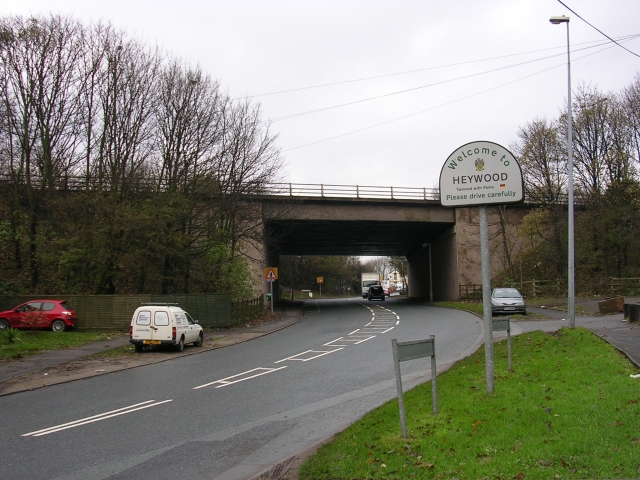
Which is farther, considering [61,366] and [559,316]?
[559,316]

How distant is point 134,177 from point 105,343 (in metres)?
10.8

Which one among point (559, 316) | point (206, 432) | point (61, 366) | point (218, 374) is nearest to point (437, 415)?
point (206, 432)

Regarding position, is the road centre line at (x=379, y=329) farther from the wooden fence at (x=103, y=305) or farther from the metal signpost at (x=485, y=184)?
the metal signpost at (x=485, y=184)

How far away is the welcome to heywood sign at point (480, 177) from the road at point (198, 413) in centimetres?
373

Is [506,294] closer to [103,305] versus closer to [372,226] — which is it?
[372,226]

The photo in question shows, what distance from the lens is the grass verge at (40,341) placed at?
19.1 m

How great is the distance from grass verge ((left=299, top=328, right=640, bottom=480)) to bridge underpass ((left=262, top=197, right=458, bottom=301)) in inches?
1199

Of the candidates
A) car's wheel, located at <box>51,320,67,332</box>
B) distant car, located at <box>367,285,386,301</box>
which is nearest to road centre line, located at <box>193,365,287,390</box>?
car's wheel, located at <box>51,320,67,332</box>

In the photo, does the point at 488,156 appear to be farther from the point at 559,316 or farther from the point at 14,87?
the point at 14,87

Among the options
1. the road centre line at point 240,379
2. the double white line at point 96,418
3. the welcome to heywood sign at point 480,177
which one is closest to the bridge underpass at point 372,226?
the road centre line at point 240,379

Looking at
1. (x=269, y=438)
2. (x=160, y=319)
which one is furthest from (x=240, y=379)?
(x=160, y=319)

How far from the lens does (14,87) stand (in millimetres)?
29594

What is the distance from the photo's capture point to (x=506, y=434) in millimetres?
6328

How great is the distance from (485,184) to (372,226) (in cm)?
3831
